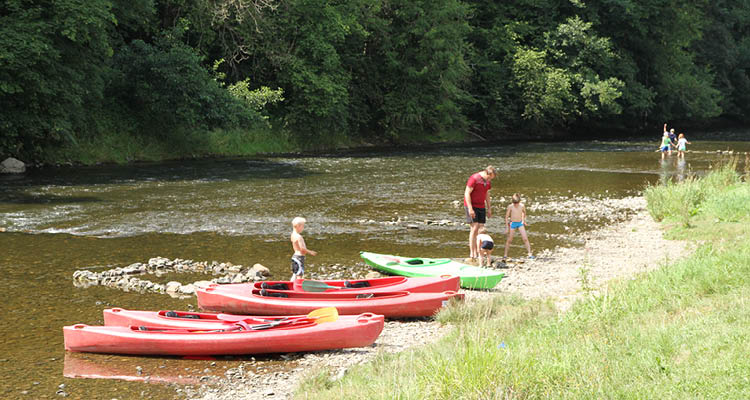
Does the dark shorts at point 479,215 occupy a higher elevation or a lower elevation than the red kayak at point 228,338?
higher

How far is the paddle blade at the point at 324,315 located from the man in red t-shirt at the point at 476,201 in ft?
13.7

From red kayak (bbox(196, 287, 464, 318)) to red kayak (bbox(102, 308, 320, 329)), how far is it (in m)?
0.71

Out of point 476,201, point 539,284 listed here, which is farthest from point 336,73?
point 539,284

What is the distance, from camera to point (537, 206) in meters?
17.8

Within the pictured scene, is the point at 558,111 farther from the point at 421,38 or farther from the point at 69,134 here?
the point at 69,134

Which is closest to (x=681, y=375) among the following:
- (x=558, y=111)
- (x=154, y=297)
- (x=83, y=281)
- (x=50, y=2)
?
(x=154, y=297)

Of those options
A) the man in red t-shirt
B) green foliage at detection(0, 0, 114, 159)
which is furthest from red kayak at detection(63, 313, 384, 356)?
green foliage at detection(0, 0, 114, 159)

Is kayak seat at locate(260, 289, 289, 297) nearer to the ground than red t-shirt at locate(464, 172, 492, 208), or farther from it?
nearer to the ground

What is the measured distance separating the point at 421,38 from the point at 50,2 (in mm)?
21249

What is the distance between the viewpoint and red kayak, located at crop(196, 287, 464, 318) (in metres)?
8.62

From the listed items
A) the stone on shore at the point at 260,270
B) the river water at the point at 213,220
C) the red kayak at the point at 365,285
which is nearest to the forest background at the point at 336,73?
the river water at the point at 213,220

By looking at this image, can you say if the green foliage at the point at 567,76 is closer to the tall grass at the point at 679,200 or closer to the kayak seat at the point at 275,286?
the tall grass at the point at 679,200

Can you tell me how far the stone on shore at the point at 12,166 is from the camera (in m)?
24.5

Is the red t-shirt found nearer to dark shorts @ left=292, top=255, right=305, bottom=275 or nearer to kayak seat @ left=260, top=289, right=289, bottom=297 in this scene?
dark shorts @ left=292, top=255, right=305, bottom=275
